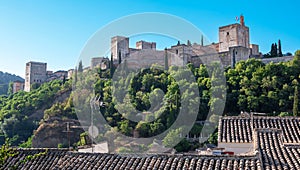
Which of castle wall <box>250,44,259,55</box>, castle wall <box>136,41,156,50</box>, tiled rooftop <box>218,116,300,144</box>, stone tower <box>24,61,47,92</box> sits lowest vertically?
tiled rooftop <box>218,116,300,144</box>

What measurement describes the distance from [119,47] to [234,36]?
65.9 feet

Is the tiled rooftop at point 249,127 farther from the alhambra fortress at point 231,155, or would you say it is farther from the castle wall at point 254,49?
the castle wall at point 254,49

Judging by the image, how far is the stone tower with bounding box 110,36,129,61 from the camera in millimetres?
66625

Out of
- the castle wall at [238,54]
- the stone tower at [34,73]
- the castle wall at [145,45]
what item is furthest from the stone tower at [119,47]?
the stone tower at [34,73]

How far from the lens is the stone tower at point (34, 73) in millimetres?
83000

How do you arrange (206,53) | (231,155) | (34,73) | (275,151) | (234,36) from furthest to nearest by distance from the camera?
1. (34,73)
2. (206,53)
3. (234,36)
4. (275,151)
5. (231,155)

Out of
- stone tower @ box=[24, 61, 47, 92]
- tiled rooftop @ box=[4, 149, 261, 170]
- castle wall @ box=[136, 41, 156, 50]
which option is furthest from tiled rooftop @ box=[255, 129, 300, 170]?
stone tower @ box=[24, 61, 47, 92]

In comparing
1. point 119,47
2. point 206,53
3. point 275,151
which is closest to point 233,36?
point 206,53

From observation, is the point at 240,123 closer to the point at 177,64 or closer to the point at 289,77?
the point at 289,77

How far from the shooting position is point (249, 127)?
42.3ft

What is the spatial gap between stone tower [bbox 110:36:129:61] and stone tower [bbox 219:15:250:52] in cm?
1692

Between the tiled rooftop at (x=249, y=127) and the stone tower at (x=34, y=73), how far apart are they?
75.1m

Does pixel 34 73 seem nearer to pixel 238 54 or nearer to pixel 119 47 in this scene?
pixel 119 47

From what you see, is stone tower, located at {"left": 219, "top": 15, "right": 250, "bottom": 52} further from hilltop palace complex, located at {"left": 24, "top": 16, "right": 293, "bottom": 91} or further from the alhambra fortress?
the alhambra fortress
